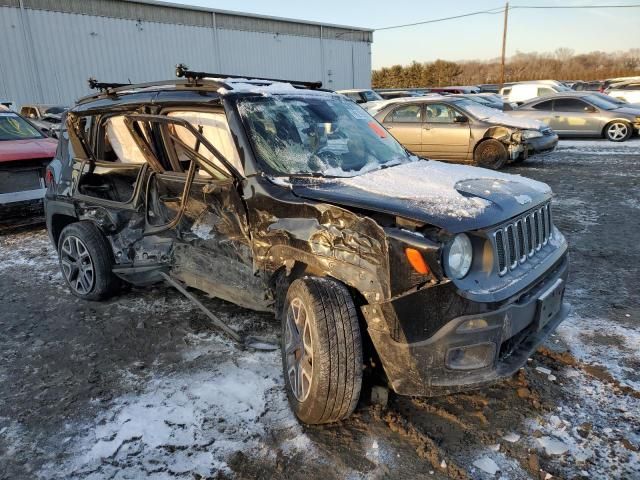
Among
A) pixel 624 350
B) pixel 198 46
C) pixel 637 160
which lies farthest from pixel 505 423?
pixel 198 46

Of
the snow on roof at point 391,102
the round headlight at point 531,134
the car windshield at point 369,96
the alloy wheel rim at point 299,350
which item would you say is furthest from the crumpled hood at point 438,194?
the car windshield at point 369,96

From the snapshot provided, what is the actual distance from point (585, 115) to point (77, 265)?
14.8m

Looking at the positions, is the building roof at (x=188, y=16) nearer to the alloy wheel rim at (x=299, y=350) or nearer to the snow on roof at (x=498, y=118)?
the snow on roof at (x=498, y=118)

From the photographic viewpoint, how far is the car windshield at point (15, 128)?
24.8 feet

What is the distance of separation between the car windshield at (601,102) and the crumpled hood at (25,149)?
14.3 m

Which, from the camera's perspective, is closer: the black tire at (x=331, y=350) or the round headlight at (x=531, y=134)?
the black tire at (x=331, y=350)

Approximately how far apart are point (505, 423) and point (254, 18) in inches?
1244

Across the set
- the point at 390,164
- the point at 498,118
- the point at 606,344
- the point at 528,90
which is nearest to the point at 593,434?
the point at 606,344

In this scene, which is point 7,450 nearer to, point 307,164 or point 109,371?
point 109,371

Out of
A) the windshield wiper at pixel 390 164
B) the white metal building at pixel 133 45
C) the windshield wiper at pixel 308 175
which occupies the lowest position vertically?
the windshield wiper at pixel 390 164

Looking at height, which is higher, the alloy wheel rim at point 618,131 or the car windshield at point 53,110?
the car windshield at point 53,110

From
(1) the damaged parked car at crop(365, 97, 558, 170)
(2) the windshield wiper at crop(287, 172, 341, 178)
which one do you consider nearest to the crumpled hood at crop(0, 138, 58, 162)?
(2) the windshield wiper at crop(287, 172, 341, 178)

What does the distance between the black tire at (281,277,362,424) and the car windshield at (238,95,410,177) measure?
0.95 meters

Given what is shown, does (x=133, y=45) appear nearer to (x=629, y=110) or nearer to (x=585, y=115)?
(x=585, y=115)
